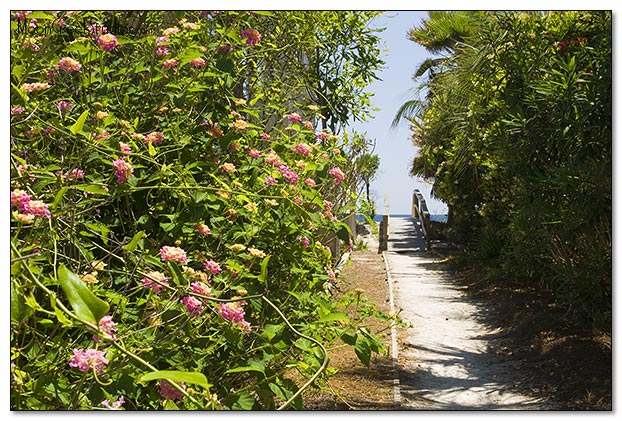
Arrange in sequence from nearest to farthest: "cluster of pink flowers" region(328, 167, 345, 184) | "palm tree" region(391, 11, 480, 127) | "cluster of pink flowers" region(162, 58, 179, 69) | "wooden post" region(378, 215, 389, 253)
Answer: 1. "cluster of pink flowers" region(162, 58, 179, 69)
2. "cluster of pink flowers" region(328, 167, 345, 184)
3. "palm tree" region(391, 11, 480, 127)
4. "wooden post" region(378, 215, 389, 253)

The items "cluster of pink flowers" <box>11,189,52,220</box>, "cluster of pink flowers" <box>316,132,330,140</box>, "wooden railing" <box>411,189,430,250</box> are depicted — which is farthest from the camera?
"wooden railing" <box>411,189,430,250</box>

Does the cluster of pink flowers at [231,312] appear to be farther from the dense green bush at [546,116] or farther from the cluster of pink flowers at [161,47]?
the dense green bush at [546,116]

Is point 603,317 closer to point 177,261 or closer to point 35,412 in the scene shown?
point 177,261

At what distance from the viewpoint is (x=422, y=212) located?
13.2 feet

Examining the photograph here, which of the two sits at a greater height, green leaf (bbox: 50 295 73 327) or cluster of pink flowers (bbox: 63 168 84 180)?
cluster of pink flowers (bbox: 63 168 84 180)

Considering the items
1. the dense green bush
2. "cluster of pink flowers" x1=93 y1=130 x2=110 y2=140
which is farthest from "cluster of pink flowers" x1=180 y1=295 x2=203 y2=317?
the dense green bush

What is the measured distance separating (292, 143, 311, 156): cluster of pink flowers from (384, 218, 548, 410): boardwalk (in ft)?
3.62

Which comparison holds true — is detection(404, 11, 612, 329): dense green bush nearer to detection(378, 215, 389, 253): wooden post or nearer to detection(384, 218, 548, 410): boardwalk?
detection(378, 215, 389, 253): wooden post

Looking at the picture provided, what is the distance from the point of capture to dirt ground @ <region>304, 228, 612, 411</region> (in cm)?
323

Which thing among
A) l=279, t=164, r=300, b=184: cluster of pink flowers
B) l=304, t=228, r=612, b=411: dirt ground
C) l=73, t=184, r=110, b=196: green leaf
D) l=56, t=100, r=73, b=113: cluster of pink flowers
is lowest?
l=304, t=228, r=612, b=411: dirt ground

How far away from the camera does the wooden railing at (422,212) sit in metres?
3.47

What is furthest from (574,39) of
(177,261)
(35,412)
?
(35,412)

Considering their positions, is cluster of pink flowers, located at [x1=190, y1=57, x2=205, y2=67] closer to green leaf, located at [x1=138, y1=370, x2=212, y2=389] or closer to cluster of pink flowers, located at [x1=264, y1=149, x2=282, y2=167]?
cluster of pink flowers, located at [x1=264, y1=149, x2=282, y2=167]

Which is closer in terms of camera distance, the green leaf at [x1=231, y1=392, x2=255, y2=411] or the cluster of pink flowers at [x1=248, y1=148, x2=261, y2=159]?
the green leaf at [x1=231, y1=392, x2=255, y2=411]
